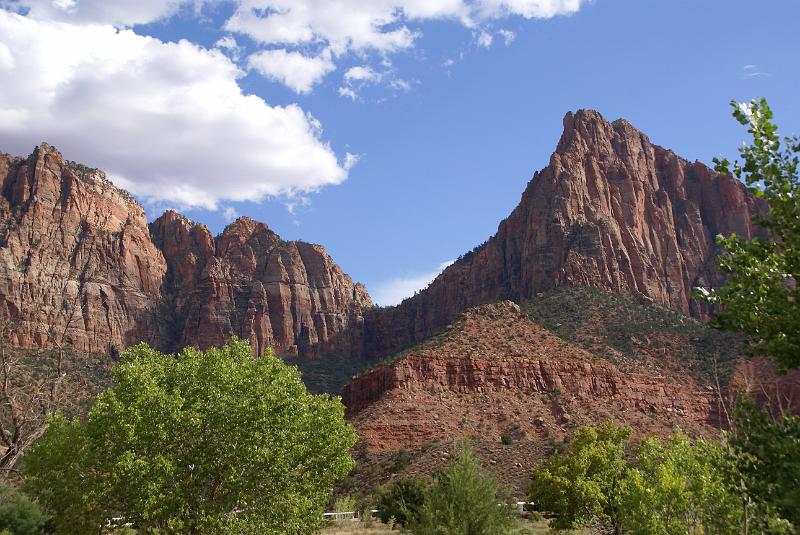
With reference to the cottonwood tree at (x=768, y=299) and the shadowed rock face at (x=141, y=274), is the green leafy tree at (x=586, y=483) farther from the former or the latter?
the shadowed rock face at (x=141, y=274)

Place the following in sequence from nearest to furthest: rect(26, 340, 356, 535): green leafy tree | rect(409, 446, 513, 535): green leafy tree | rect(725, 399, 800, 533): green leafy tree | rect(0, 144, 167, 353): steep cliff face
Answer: rect(725, 399, 800, 533): green leafy tree → rect(409, 446, 513, 535): green leafy tree → rect(26, 340, 356, 535): green leafy tree → rect(0, 144, 167, 353): steep cliff face

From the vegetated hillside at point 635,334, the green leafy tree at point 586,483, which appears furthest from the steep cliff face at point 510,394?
the green leafy tree at point 586,483

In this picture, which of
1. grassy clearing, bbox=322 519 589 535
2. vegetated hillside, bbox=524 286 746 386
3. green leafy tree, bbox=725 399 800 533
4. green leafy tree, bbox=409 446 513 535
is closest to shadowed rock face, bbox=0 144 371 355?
vegetated hillside, bbox=524 286 746 386

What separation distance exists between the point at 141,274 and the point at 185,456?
6358 inches

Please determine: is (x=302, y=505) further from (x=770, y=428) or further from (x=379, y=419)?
(x=379, y=419)

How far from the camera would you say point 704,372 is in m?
99.2

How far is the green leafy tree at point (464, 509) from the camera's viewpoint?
2030 cm

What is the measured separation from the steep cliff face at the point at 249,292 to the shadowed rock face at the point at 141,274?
0.27 meters

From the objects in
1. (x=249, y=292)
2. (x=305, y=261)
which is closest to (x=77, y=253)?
(x=249, y=292)

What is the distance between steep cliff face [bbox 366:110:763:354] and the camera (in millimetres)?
130250

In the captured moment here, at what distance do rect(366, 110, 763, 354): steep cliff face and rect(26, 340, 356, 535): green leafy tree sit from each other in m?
101

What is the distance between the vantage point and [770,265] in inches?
441

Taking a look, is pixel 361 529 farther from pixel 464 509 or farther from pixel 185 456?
pixel 464 509

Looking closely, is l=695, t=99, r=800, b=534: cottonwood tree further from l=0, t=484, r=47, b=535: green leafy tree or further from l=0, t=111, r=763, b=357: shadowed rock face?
l=0, t=111, r=763, b=357: shadowed rock face
